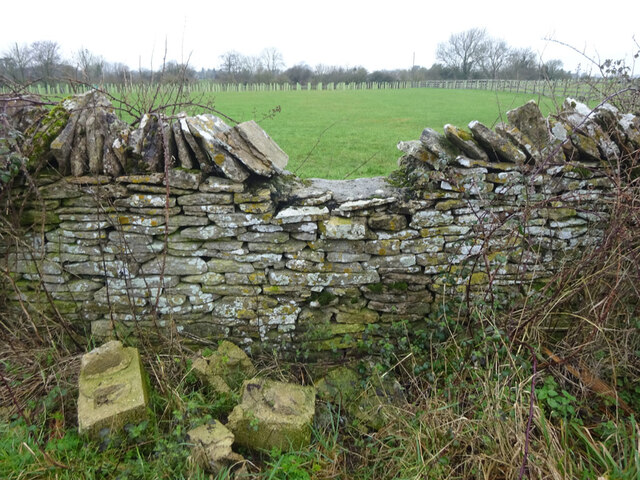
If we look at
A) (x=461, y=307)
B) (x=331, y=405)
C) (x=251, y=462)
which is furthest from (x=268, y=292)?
(x=461, y=307)

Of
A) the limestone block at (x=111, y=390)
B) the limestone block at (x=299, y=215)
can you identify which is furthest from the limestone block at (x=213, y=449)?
the limestone block at (x=299, y=215)

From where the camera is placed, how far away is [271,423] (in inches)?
115

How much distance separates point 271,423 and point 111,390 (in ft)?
3.78

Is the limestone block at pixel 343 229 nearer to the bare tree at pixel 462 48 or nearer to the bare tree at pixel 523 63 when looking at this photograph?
the bare tree at pixel 523 63

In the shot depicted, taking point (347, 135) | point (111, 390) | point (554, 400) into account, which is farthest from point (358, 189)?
point (347, 135)

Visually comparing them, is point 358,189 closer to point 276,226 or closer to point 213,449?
point 276,226

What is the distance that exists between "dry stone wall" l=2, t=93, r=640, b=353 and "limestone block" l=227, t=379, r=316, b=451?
0.69 m

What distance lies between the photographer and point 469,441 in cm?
272

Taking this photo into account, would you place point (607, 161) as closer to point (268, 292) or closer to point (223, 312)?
point (268, 292)

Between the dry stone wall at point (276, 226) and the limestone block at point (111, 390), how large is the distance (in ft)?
1.43

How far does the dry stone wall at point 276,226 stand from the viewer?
328cm

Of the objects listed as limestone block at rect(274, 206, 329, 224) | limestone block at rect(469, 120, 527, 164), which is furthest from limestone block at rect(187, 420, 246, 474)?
limestone block at rect(469, 120, 527, 164)

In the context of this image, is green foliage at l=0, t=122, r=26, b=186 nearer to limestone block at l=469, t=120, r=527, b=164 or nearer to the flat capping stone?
the flat capping stone

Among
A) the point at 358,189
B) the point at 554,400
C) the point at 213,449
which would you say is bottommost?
the point at 213,449
